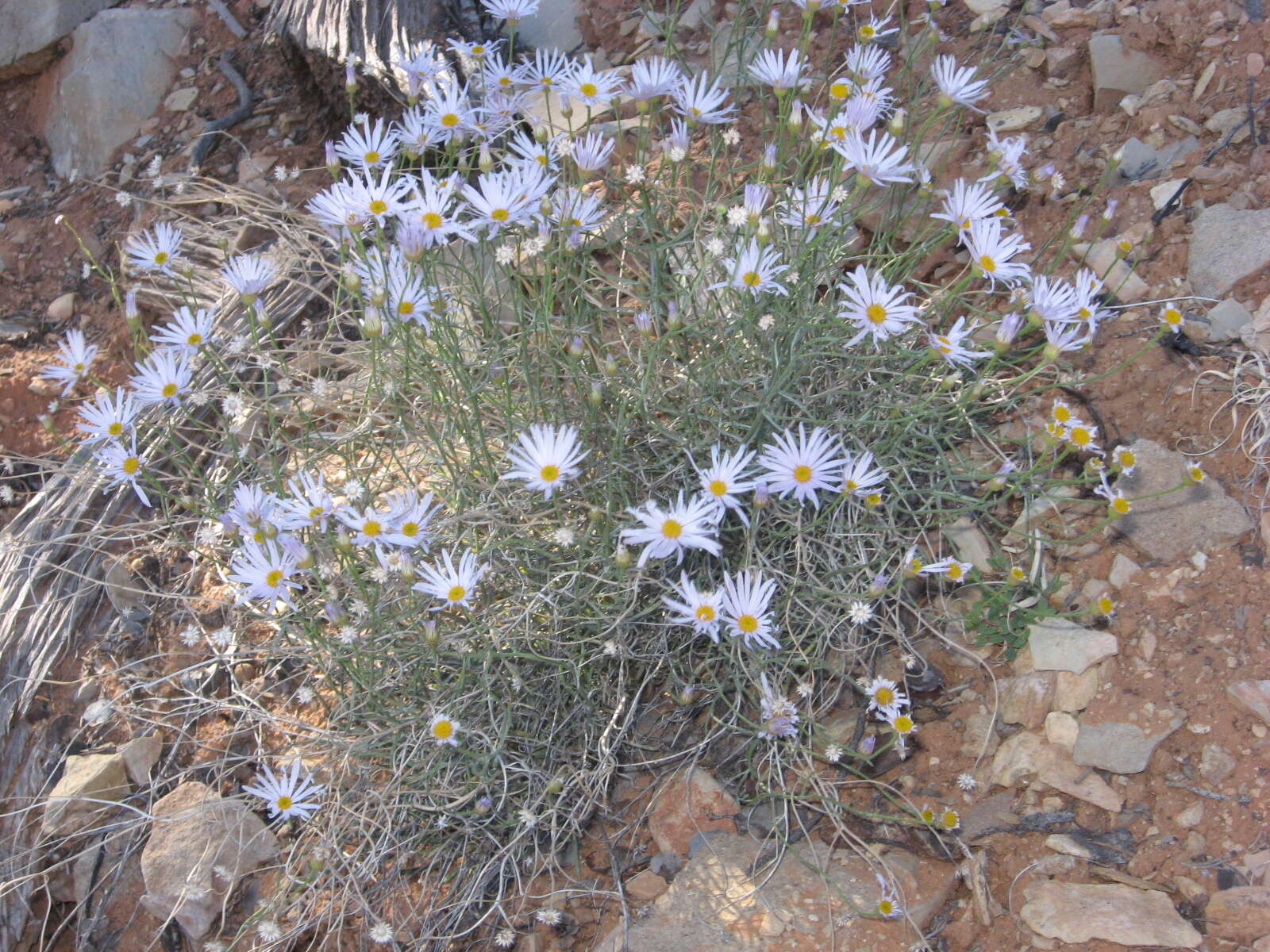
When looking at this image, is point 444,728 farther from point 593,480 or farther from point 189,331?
point 189,331

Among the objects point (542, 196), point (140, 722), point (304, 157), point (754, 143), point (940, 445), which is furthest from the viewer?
point (304, 157)

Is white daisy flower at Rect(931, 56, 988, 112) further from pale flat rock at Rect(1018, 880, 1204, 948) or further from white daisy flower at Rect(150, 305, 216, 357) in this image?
white daisy flower at Rect(150, 305, 216, 357)

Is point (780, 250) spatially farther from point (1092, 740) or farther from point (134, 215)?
point (134, 215)

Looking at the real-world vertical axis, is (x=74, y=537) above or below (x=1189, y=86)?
below

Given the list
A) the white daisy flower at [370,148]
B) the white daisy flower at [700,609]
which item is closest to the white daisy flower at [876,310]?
the white daisy flower at [700,609]

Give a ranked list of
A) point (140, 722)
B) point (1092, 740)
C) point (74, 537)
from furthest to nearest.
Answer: point (74, 537)
point (140, 722)
point (1092, 740)

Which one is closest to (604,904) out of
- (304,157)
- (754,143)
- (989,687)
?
(989,687)

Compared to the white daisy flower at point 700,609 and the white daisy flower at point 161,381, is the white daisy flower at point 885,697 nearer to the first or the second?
the white daisy flower at point 700,609
